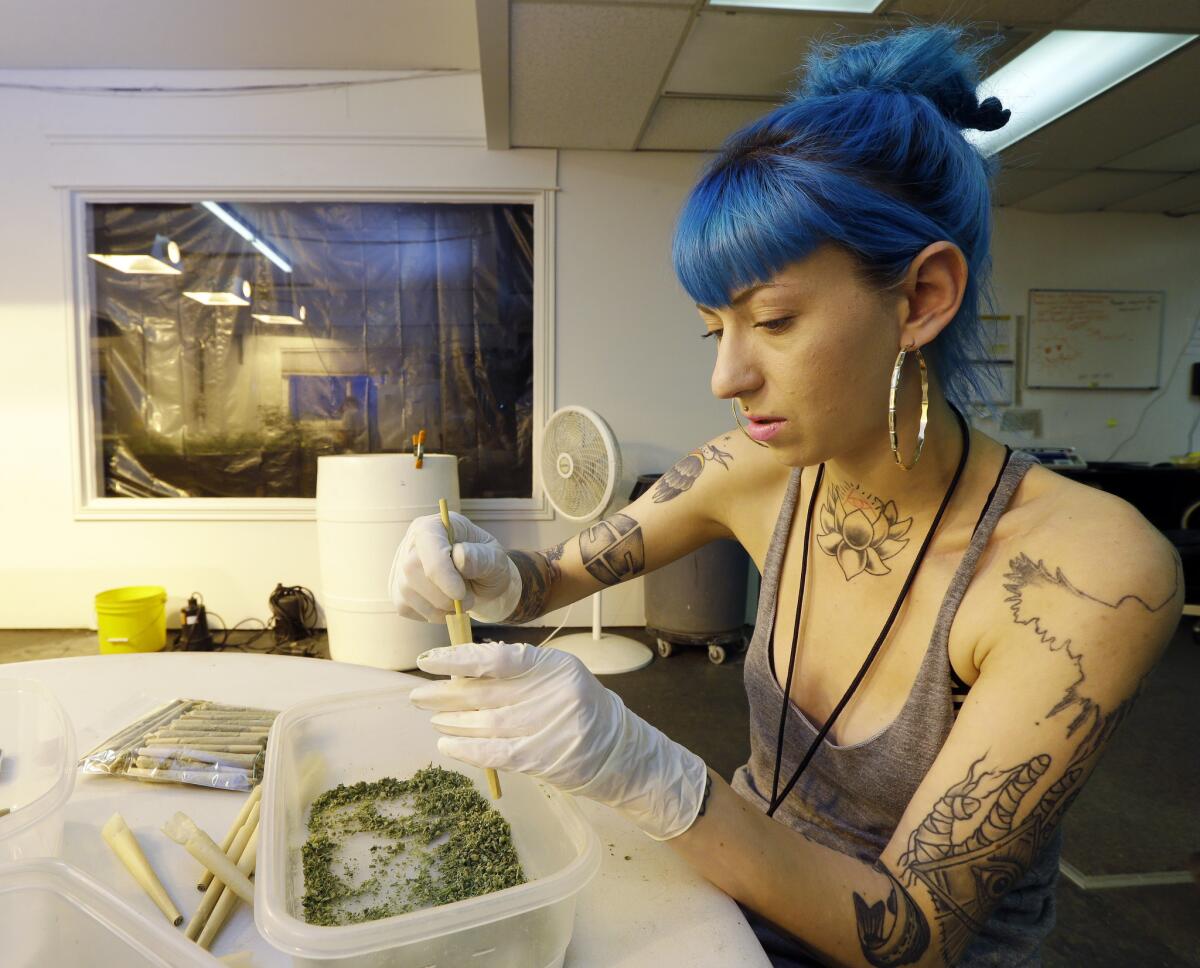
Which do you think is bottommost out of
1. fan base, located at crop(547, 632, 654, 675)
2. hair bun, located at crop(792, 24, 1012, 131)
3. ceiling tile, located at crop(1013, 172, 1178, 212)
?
fan base, located at crop(547, 632, 654, 675)

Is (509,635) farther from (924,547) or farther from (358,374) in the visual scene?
(924,547)

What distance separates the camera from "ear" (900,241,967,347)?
777 millimetres

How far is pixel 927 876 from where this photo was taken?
0.68 meters

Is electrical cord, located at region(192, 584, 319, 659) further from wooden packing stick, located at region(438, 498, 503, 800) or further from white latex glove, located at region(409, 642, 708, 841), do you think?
white latex glove, located at region(409, 642, 708, 841)

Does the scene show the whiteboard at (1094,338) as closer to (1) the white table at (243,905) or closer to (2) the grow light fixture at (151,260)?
(1) the white table at (243,905)

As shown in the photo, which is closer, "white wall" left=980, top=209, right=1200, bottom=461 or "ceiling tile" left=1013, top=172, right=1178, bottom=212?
"ceiling tile" left=1013, top=172, right=1178, bottom=212

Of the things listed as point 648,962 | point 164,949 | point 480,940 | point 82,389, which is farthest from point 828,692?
point 82,389

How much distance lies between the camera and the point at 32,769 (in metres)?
0.78

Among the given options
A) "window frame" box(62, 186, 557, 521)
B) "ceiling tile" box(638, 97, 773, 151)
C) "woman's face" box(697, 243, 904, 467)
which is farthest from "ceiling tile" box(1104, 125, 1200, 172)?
"woman's face" box(697, 243, 904, 467)

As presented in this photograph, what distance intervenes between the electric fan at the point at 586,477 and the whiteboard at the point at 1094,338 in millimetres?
2698

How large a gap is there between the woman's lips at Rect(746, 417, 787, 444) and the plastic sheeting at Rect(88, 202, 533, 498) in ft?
9.23

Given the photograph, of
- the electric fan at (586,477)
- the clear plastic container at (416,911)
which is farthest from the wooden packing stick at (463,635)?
the electric fan at (586,477)

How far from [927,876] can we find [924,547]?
40 centimetres

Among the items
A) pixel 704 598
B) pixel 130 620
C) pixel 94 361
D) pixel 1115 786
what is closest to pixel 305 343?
pixel 94 361
